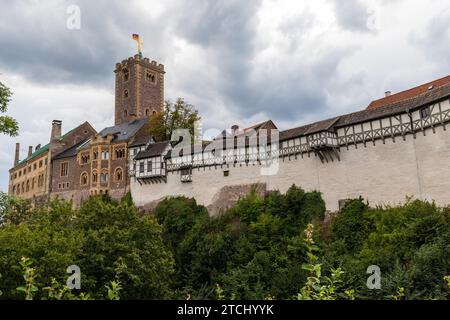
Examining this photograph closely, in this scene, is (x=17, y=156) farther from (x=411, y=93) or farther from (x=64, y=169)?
(x=411, y=93)

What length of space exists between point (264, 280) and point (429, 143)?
46.8 feet

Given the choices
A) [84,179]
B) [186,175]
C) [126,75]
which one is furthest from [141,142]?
[126,75]

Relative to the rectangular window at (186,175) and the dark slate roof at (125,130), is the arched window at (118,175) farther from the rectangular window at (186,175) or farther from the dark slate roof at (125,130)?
the rectangular window at (186,175)

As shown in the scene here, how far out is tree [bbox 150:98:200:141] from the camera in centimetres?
5256

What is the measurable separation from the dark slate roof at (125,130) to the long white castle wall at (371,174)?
15.4m

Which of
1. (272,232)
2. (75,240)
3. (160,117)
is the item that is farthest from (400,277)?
(160,117)

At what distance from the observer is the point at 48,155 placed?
2367 inches

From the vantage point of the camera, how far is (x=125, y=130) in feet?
184

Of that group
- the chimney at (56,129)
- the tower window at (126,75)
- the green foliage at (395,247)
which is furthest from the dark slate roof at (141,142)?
the green foliage at (395,247)

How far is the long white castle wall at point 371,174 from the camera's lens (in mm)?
27328

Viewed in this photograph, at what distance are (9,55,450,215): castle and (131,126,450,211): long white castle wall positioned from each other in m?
0.07

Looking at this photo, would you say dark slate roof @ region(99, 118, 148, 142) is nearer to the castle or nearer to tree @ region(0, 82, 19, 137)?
the castle

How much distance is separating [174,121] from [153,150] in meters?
6.41

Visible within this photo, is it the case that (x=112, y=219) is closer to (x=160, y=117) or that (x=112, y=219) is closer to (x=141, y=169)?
(x=141, y=169)
